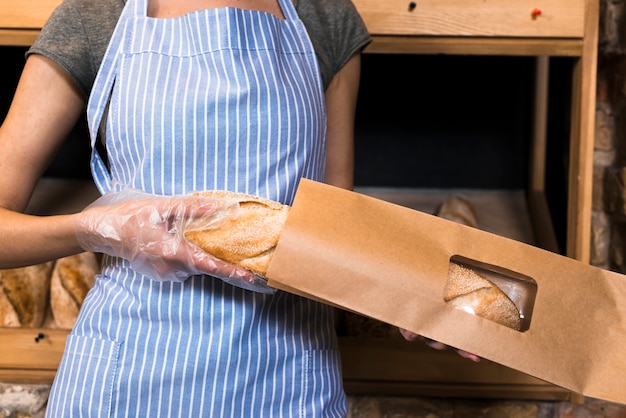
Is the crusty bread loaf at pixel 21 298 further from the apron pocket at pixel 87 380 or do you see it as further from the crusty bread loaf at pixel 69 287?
the apron pocket at pixel 87 380

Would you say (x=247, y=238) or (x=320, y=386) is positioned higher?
(x=247, y=238)

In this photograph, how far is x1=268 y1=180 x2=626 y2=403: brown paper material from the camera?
0.74 m

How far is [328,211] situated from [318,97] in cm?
38

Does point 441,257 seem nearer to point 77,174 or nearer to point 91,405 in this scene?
point 91,405

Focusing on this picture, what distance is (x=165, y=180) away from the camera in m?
0.94

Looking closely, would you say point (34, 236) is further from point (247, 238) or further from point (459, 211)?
point (459, 211)

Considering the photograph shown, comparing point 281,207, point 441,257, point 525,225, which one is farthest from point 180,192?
point 525,225

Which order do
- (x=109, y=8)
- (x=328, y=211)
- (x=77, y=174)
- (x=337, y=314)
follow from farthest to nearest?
(x=77, y=174)
(x=337, y=314)
(x=109, y=8)
(x=328, y=211)

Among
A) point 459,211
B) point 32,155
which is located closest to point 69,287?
point 32,155

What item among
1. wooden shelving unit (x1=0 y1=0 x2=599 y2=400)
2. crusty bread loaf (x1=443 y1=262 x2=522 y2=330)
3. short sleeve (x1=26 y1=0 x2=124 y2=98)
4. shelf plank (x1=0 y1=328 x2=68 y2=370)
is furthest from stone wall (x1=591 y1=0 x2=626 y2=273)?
shelf plank (x1=0 y1=328 x2=68 y2=370)

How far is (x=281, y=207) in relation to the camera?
83cm

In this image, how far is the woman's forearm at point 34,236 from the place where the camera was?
0.88 metres

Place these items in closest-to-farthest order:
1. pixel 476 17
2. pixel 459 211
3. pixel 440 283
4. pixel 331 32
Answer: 1. pixel 440 283
2. pixel 331 32
3. pixel 476 17
4. pixel 459 211

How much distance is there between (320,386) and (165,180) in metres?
0.40
